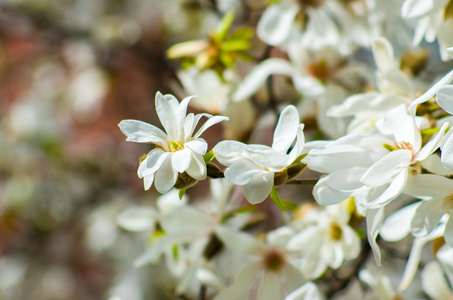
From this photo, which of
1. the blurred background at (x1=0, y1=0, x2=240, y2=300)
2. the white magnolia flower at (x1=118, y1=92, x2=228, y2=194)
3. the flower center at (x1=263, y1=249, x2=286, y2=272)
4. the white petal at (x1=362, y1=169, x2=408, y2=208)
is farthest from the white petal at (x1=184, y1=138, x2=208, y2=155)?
the blurred background at (x1=0, y1=0, x2=240, y2=300)

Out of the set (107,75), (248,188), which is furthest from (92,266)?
(248,188)

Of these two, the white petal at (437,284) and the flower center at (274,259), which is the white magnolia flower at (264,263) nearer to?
Result: the flower center at (274,259)

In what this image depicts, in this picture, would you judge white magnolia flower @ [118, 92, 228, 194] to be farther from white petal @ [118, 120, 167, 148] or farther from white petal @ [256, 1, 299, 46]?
white petal @ [256, 1, 299, 46]

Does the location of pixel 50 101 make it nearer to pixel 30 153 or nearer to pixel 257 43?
pixel 30 153

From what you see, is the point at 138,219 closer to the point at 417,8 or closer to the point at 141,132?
the point at 141,132

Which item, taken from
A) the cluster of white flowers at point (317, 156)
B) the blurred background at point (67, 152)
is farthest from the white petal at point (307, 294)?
the blurred background at point (67, 152)

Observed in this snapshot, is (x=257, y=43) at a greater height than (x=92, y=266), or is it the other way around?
(x=257, y=43)

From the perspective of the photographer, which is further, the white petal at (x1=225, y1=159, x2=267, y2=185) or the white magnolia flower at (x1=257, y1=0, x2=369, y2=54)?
the white magnolia flower at (x1=257, y1=0, x2=369, y2=54)
